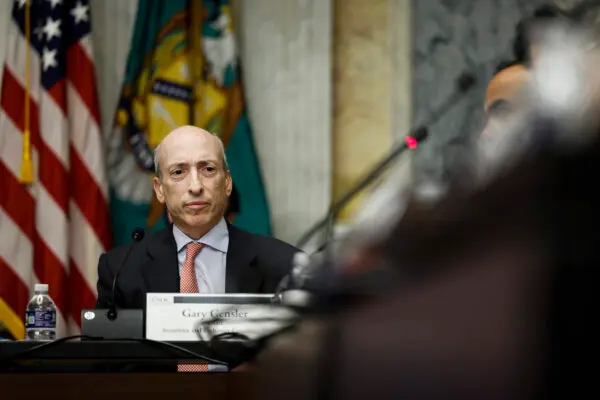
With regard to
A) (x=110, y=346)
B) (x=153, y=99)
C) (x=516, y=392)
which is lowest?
(x=516, y=392)

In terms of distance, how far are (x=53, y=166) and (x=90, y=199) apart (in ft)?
0.75

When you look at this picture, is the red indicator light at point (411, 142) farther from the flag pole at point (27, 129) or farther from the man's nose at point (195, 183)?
the flag pole at point (27, 129)

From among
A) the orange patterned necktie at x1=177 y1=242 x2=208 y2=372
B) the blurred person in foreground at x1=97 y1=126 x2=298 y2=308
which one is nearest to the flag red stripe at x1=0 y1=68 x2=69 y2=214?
the blurred person in foreground at x1=97 y1=126 x2=298 y2=308

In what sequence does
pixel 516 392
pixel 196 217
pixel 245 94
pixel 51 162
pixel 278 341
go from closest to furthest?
pixel 516 392
pixel 278 341
pixel 196 217
pixel 51 162
pixel 245 94

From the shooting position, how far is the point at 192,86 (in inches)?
173

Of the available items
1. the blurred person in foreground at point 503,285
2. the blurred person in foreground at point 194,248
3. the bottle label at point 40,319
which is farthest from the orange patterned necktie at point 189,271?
the blurred person in foreground at point 503,285

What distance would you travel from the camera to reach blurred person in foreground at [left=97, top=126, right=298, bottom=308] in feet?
9.56

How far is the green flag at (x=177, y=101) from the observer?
4379 millimetres

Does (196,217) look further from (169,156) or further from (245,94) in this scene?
(245,94)

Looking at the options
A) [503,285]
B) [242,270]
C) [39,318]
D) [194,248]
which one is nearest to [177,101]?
[194,248]

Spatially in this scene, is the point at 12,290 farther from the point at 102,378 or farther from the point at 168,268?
the point at 102,378

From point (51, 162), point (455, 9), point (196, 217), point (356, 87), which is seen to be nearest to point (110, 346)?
point (196, 217)

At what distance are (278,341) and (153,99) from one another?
386 cm

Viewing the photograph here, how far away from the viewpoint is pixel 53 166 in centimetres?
424
